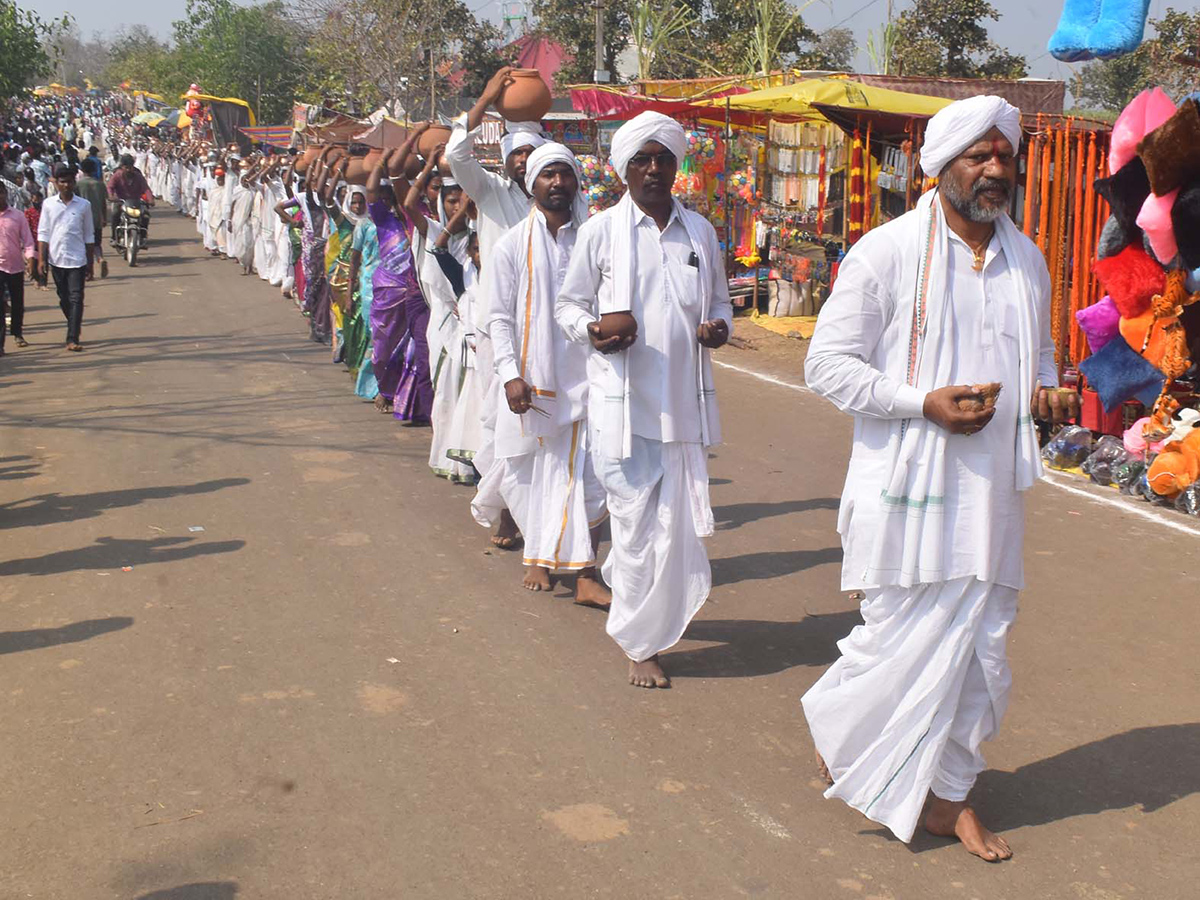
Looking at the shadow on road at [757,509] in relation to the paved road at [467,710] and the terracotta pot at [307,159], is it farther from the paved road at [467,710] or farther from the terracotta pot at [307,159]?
the terracotta pot at [307,159]

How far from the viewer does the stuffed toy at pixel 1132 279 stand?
7.89 meters

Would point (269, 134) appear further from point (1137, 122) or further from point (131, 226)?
point (1137, 122)

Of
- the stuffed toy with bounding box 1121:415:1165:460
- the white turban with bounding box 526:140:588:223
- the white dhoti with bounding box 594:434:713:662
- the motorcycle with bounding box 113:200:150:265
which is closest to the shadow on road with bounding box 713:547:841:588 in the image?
the white dhoti with bounding box 594:434:713:662

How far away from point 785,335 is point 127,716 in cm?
1093

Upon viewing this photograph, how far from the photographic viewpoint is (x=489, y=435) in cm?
712

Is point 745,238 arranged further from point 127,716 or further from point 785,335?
point 127,716

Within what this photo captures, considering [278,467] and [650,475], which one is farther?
[278,467]

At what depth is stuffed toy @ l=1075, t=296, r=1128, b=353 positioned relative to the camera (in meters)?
8.21

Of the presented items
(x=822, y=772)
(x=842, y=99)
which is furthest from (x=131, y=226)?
(x=822, y=772)

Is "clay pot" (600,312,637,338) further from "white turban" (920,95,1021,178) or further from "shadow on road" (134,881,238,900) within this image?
"shadow on road" (134,881,238,900)

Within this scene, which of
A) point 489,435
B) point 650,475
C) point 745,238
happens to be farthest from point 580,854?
point 745,238

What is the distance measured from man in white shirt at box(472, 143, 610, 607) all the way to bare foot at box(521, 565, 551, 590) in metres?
0.08

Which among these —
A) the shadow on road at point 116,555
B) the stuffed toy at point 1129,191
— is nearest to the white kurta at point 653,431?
the shadow on road at point 116,555

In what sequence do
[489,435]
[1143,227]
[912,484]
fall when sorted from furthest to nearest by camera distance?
[1143,227] → [489,435] → [912,484]
